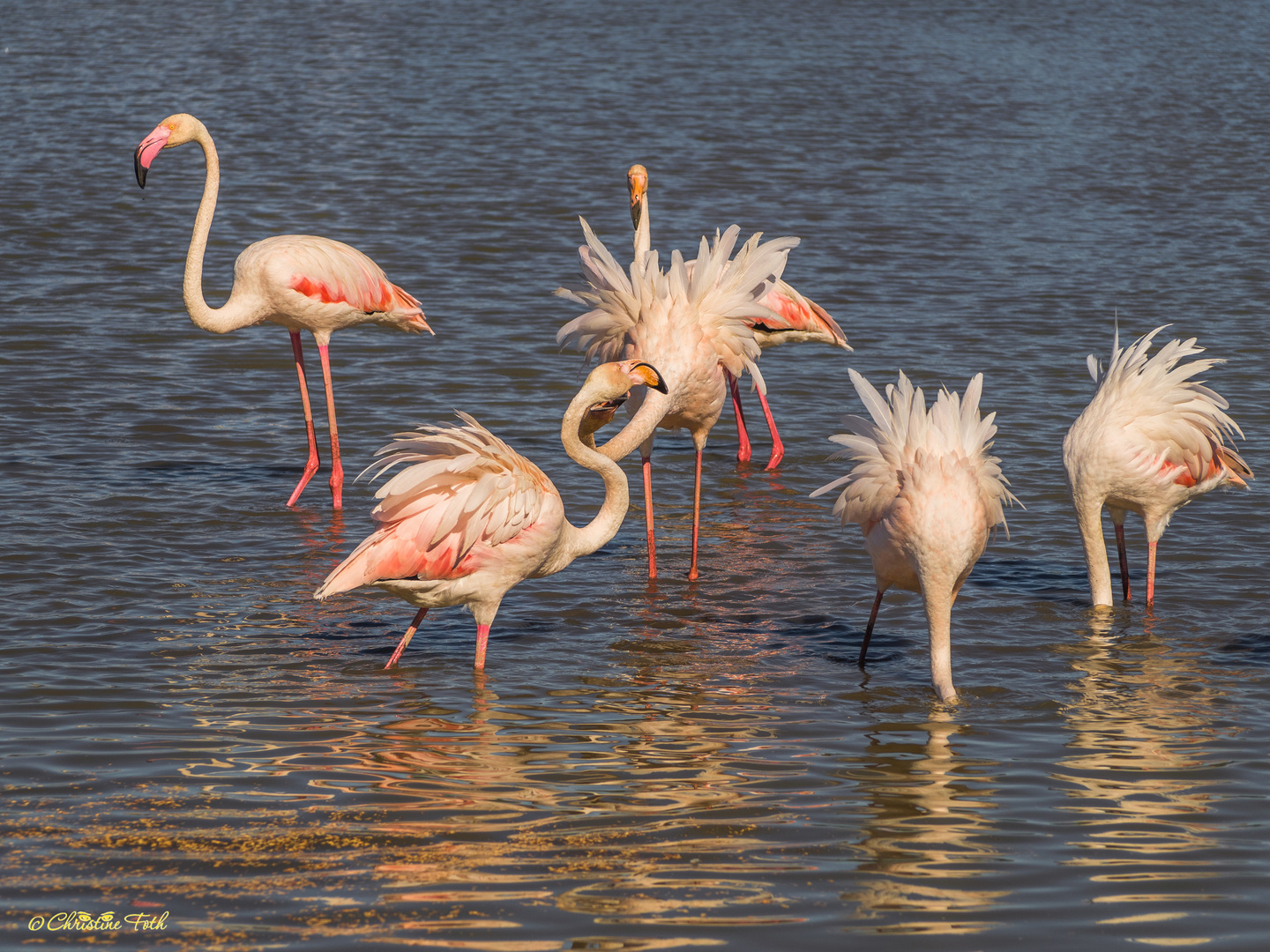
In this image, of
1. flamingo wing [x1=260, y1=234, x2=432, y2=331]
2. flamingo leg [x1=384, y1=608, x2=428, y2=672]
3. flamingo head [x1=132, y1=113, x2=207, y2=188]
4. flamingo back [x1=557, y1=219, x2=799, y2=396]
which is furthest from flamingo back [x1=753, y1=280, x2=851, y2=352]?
flamingo leg [x1=384, y1=608, x2=428, y2=672]

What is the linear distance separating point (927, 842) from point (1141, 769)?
1003 millimetres

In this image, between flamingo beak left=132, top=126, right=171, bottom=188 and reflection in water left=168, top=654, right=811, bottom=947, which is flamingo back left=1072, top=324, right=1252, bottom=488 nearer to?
reflection in water left=168, top=654, right=811, bottom=947

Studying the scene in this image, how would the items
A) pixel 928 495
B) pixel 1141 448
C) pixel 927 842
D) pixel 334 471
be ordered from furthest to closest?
pixel 334 471 → pixel 1141 448 → pixel 928 495 → pixel 927 842

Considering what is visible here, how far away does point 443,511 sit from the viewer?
6301 mm

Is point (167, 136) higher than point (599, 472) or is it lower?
higher

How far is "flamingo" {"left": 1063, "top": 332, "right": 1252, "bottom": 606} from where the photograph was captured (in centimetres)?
727

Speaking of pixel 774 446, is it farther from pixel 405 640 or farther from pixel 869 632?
pixel 405 640

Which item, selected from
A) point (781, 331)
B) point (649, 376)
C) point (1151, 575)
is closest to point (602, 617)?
point (649, 376)

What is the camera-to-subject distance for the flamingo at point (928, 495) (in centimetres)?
616

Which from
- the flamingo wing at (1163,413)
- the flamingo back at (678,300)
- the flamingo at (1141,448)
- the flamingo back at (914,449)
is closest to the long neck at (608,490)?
the flamingo back at (914,449)

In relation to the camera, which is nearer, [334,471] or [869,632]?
[869,632]

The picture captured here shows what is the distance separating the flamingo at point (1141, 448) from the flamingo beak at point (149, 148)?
5234 mm

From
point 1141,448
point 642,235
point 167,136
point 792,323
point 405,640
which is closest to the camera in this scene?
point 405,640
